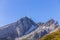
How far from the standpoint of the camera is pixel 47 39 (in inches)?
2544

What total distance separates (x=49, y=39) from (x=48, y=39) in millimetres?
790

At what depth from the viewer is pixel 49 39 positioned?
65500mm

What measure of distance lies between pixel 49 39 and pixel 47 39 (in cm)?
113

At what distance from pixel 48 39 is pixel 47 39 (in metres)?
0.38

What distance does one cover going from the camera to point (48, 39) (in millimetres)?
64812
